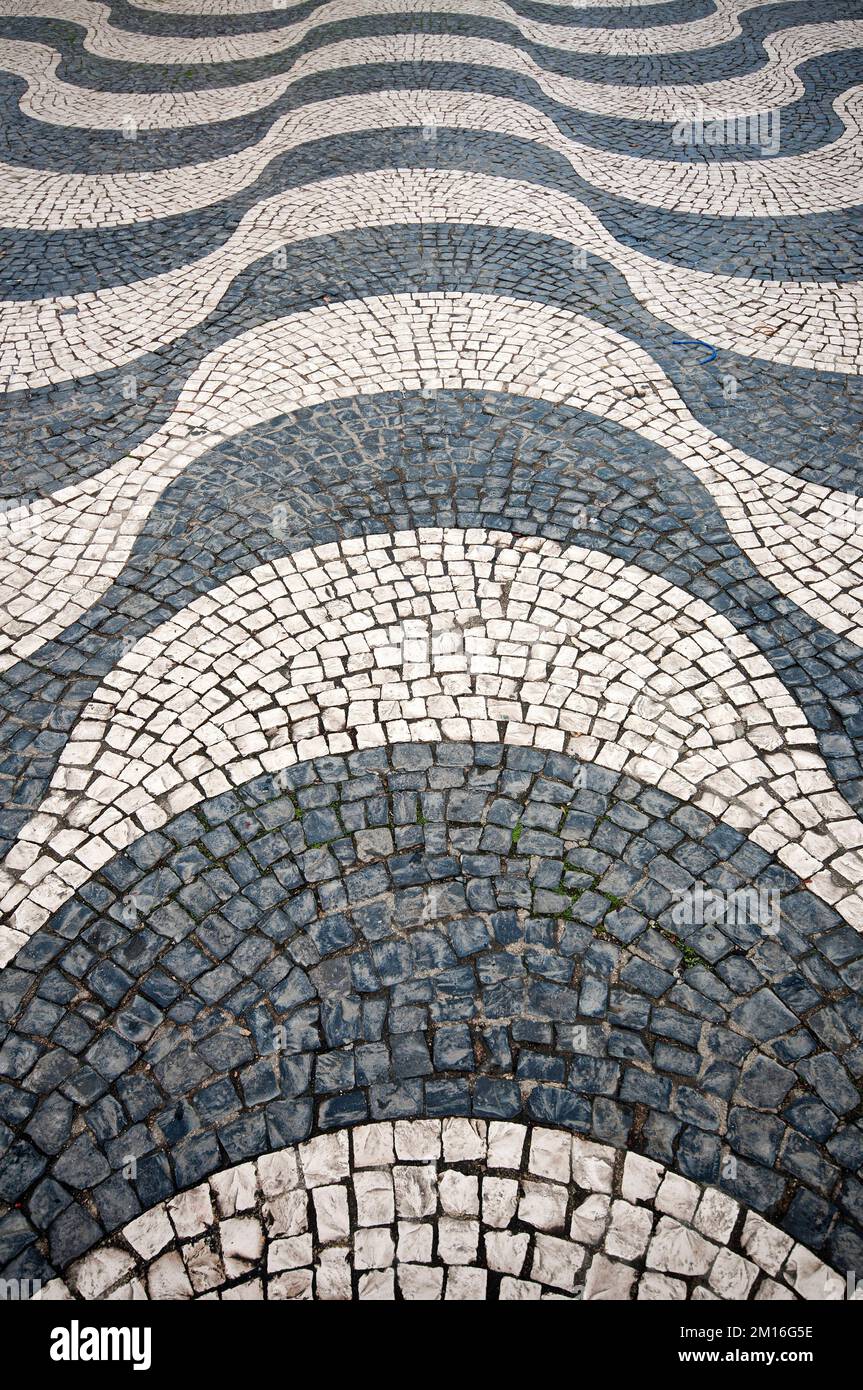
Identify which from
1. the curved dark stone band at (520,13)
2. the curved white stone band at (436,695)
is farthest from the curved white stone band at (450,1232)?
the curved dark stone band at (520,13)

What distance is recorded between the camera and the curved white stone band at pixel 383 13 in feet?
43.7

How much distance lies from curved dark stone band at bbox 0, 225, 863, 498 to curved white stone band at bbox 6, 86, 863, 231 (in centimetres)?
191


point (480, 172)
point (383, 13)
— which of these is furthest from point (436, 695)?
point (383, 13)

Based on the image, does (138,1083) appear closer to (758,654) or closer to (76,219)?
(758,654)

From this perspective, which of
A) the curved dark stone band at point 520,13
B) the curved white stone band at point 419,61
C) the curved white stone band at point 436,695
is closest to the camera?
the curved white stone band at point 436,695

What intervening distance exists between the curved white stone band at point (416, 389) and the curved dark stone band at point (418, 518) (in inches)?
5.9

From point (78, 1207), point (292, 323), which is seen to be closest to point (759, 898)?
point (78, 1207)

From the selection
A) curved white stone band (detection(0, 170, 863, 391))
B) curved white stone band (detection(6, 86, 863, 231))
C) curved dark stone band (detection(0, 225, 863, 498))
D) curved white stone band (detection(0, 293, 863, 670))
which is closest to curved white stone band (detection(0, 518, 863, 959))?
curved white stone band (detection(0, 293, 863, 670))

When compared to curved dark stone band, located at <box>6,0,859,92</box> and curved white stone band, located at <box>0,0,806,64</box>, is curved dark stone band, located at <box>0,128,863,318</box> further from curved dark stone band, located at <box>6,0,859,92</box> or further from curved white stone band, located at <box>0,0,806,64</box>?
curved white stone band, located at <box>0,0,806,64</box>

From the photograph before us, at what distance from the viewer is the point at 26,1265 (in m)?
3.40

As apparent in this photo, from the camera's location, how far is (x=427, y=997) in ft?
13.4

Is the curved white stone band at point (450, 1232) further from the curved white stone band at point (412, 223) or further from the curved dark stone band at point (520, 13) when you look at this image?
the curved dark stone band at point (520, 13)

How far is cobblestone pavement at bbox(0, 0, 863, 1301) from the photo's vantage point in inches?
140
